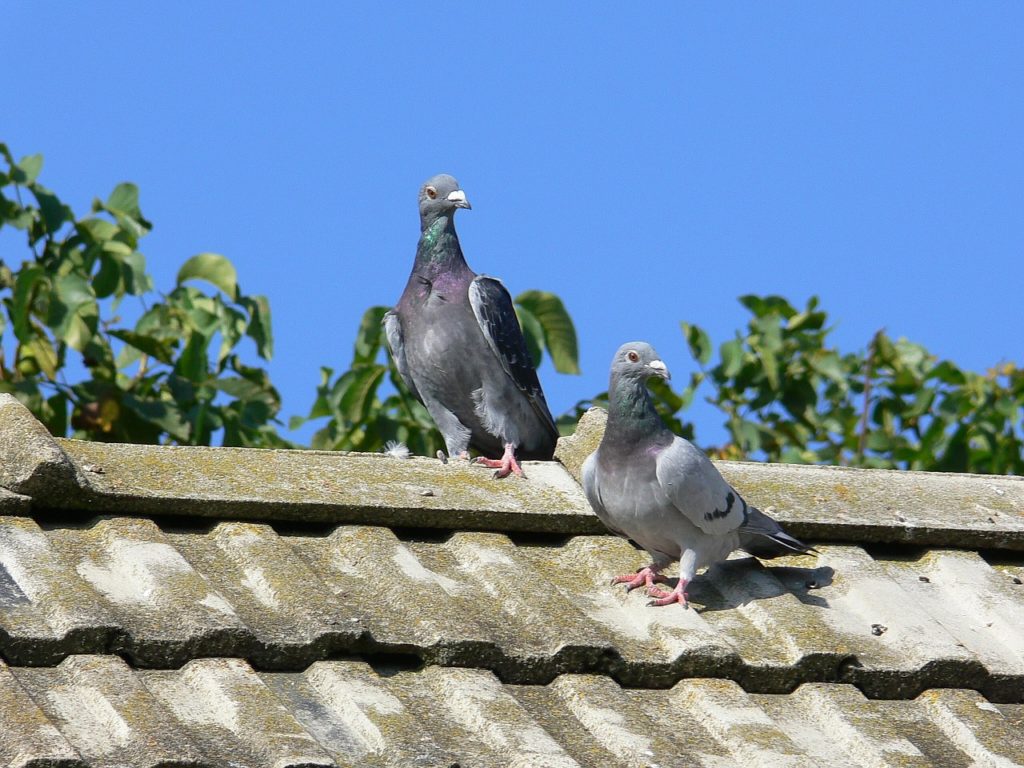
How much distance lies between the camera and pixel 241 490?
3.60 meters

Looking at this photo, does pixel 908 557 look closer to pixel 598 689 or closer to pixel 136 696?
pixel 598 689

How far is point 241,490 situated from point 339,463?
361mm

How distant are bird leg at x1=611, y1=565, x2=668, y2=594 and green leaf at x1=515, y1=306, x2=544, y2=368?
2917 millimetres

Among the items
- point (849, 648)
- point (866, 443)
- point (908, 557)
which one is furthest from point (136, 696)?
point (866, 443)

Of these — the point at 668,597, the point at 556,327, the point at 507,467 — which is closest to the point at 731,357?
the point at 556,327

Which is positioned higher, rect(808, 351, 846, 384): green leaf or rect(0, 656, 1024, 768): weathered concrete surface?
rect(808, 351, 846, 384): green leaf

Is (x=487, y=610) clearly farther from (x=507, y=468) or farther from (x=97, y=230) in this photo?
(x=97, y=230)

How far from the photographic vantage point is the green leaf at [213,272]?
23.1 ft

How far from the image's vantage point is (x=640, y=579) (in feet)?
12.1

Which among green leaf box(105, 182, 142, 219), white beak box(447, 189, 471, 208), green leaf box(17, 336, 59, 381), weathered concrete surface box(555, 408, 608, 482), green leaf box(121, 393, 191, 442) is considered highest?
white beak box(447, 189, 471, 208)

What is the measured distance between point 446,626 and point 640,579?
0.67 metres

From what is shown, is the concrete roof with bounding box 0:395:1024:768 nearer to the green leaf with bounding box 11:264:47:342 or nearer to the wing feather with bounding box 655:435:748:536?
the wing feather with bounding box 655:435:748:536

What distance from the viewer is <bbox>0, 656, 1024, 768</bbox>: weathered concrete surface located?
260cm

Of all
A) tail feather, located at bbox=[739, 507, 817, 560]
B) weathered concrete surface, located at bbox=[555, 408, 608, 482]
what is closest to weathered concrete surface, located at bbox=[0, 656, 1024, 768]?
tail feather, located at bbox=[739, 507, 817, 560]
